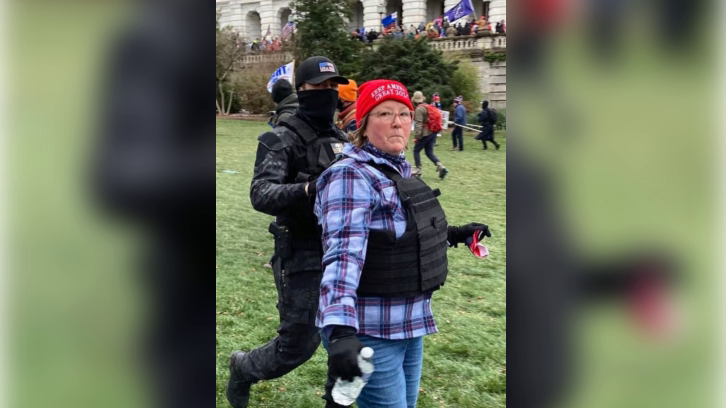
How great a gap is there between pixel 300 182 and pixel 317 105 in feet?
1.39

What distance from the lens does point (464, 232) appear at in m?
2.63

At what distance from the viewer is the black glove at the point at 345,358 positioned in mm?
1825

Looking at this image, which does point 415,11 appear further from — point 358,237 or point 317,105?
point 358,237

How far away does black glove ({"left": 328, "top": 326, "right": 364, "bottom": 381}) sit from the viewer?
1.83 metres

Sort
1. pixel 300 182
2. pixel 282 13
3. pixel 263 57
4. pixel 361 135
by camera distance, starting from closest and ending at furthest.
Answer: pixel 361 135 → pixel 300 182 → pixel 263 57 → pixel 282 13

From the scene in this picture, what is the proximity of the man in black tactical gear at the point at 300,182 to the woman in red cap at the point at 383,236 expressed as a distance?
30.5 inches

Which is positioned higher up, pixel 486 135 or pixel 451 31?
pixel 451 31

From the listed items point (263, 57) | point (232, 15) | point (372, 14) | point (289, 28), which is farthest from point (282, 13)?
point (289, 28)

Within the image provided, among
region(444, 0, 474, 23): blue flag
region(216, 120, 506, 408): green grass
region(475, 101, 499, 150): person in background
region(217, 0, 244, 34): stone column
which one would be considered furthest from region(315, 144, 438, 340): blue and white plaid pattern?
region(217, 0, 244, 34): stone column

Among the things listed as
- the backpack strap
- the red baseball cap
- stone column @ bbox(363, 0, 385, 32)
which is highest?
stone column @ bbox(363, 0, 385, 32)

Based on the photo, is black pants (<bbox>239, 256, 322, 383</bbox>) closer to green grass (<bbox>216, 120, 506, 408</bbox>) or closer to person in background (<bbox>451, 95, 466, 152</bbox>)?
green grass (<bbox>216, 120, 506, 408</bbox>)

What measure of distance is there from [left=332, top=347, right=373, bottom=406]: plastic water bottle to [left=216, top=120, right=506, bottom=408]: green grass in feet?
6.82
